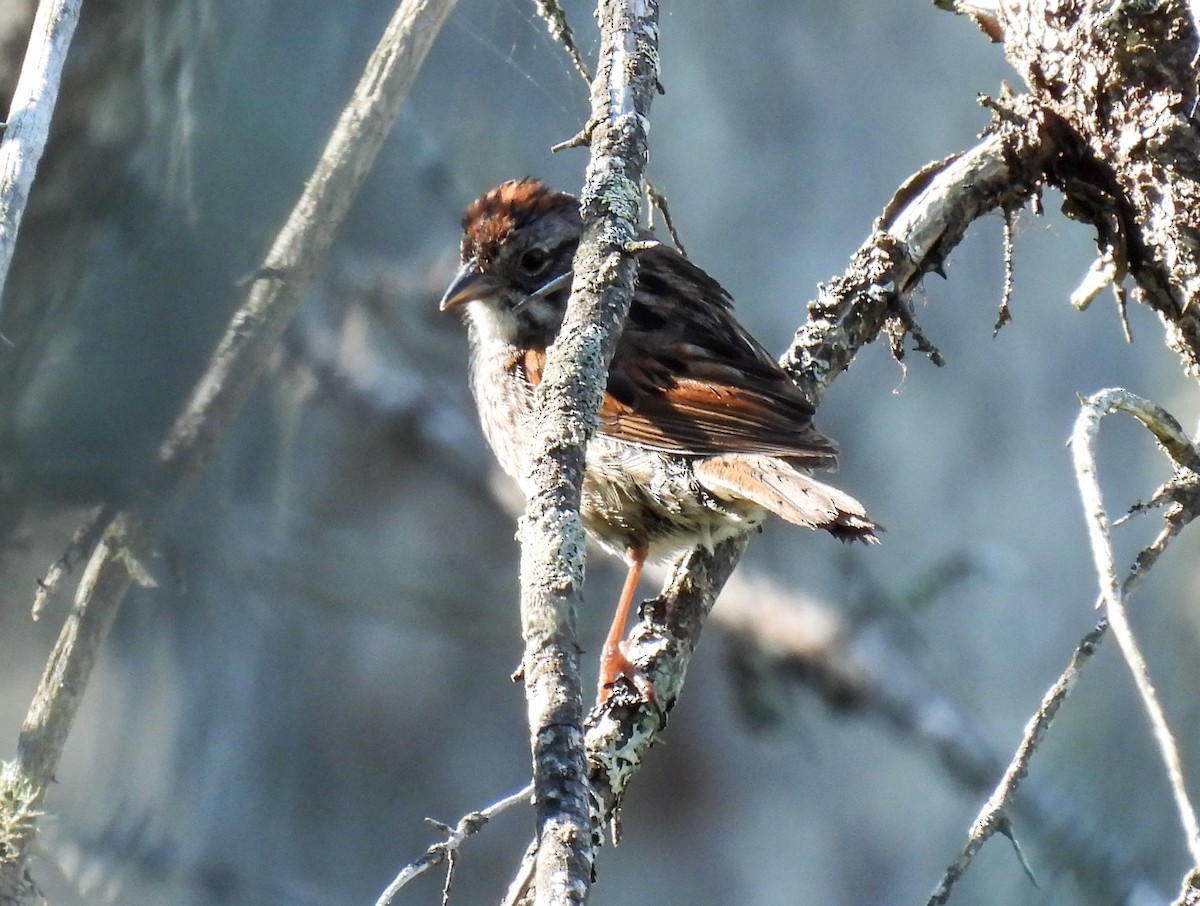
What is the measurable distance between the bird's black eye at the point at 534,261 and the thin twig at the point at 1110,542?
5.65 ft

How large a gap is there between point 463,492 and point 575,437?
3112 mm

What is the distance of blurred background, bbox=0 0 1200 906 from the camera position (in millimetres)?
3840

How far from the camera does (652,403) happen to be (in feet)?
10.7

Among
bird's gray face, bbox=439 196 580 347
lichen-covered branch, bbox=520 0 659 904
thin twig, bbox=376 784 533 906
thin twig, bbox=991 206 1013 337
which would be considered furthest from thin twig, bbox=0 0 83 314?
thin twig, bbox=991 206 1013 337

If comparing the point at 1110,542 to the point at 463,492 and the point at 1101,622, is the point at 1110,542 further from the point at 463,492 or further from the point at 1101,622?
the point at 463,492

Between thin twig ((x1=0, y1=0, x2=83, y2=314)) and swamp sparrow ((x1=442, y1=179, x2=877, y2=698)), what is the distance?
3.31 ft

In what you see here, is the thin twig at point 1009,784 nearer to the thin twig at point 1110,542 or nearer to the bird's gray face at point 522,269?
the thin twig at point 1110,542

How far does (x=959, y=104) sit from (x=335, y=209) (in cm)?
302

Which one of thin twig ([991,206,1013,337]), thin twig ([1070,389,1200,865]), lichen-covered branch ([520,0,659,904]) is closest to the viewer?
lichen-covered branch ([520,0,659,904])

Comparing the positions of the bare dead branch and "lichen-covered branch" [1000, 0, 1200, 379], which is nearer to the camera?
"lichen-covered branch" [1000, 0, 1200, 379]

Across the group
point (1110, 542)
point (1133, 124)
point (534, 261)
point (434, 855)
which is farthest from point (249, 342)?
point (1110, 542)

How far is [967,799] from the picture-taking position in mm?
5320

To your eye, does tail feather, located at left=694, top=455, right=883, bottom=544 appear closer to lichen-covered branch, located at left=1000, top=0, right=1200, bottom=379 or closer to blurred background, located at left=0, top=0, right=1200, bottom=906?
lichen-covered branch, located at left=1000, top=0, right=1200, bottom=379

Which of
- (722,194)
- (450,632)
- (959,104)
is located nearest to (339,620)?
(450,632)
